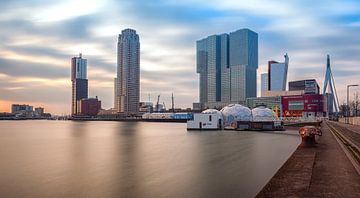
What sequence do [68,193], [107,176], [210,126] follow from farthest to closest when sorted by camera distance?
1. [210,126]
2. [107,176]
3. [68,193]

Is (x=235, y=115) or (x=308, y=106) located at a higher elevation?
(x=308, y=106)

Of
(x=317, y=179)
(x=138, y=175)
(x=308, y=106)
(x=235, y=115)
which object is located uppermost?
(x=308, y=106)

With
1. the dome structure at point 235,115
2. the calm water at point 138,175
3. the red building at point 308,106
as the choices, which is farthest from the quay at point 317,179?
the red building at point 308,106

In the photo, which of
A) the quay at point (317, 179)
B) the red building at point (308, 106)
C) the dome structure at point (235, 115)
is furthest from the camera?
the red building at point (308, 106)

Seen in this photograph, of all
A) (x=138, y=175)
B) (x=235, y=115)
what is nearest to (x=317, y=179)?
(x=138, y=175)

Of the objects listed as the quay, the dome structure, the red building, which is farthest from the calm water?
the red building

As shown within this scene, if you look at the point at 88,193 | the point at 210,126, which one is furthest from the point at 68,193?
the point at 210,126

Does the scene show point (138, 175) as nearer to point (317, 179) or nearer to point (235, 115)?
point (317, 179)

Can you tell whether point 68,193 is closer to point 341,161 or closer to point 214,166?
point 214,166

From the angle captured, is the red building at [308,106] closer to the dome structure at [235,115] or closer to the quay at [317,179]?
the dome structure at [235,115]

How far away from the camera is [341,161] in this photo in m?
24.1

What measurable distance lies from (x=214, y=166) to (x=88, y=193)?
1129cm

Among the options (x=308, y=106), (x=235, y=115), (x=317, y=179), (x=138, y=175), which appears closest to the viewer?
(x=317, y=179)

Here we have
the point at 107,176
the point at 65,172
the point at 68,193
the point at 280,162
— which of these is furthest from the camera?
the point at 280,162
